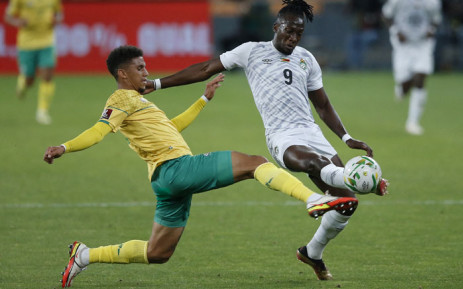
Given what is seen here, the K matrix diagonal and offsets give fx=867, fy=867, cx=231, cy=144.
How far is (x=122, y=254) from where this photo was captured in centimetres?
643

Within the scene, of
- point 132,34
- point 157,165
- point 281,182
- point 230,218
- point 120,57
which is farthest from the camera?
point 132,34

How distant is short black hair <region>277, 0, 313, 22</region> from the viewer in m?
6.72

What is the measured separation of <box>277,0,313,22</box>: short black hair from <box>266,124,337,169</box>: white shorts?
0.91 meters

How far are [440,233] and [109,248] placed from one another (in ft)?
11.5

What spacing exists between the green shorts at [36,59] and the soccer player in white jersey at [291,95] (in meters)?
10.4

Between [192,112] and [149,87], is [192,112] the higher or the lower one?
the lower one

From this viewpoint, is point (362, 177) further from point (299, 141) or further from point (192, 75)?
point (192, 75)

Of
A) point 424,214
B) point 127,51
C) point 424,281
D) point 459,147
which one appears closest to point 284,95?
point 127,51

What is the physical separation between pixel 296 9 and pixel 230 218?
124 inches

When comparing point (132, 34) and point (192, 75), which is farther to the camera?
point (132, 34)

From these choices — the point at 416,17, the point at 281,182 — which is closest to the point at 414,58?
the point at 416,17

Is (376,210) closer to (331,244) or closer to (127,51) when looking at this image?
(331,244)

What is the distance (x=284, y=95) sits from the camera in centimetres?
669

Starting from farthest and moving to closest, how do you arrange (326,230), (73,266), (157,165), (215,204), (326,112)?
(215,204) < (326,112) < (326,230) < (73,266) < (157,165)
